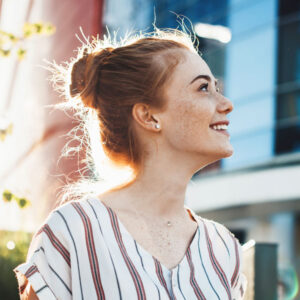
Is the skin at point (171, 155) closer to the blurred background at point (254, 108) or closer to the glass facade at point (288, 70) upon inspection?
the blurred background at point (254, 108)

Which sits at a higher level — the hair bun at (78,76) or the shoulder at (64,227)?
the hair bun at (78,76)

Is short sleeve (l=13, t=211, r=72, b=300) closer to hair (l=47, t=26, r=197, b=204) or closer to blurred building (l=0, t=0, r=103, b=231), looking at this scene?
hair (l=47, t=26, r=197, b=204)

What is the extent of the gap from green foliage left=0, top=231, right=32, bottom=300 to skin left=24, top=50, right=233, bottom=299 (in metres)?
3.49

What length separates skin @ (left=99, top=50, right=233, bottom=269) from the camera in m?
1.96

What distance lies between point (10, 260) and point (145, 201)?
3680 millimetres

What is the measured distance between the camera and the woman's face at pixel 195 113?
195cm

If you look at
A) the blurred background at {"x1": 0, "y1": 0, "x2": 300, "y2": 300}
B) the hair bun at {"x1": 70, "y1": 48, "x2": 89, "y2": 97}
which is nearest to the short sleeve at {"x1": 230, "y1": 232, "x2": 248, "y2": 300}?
the hair bun at {"x1": 70, "y1": 48, "x2": 89, "y2": 97}

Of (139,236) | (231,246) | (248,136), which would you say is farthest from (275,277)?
(248,136)

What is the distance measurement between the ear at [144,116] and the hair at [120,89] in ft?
0.05

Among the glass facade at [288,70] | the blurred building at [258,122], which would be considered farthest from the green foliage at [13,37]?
the glass facade at [288,70]

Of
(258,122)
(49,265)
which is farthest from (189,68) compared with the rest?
(258,122)

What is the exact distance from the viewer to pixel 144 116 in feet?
6.70

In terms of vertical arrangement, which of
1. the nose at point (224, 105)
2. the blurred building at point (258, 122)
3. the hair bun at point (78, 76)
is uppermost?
the blurred building at point (258, 122)

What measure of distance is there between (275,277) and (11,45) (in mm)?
1448
